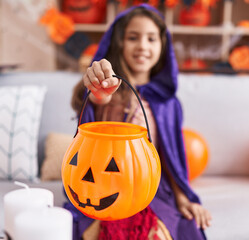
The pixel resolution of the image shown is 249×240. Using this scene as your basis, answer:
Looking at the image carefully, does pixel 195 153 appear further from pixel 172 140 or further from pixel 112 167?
pixel 112 167

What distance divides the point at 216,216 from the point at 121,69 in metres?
0.64

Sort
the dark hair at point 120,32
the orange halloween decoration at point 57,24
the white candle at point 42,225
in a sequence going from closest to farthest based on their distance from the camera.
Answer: the white candle at point 42,225
the dark hair at point 120,32
the orange halloween decoration at point 57,24

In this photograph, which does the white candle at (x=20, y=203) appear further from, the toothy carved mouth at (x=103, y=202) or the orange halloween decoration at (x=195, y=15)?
the orange halloween decoration at (x=195, y=15)

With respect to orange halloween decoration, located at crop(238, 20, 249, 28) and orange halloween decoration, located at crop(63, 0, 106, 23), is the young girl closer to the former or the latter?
orange halloween decoration, located at crop(63, 0, 106, 23)

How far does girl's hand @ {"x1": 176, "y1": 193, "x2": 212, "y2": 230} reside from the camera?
1077 mm

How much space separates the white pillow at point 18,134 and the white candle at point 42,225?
942mm

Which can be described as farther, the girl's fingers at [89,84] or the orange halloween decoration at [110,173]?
the girl's fingers at [89,84]

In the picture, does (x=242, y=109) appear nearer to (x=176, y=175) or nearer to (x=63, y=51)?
(x=176, y=175)

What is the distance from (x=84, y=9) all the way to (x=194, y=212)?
207 centimetres

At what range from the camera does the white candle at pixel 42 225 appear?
0.45 metres

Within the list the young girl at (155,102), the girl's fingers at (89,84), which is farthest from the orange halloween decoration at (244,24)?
the girl's fingers at (89,84)

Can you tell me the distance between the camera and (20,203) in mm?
513

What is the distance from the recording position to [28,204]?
514mm

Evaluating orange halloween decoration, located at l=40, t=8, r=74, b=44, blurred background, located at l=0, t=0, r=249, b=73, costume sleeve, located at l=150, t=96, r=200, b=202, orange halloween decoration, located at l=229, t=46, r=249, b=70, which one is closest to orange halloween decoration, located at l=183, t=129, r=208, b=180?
costume sleeve, located at l=150, t=96, r=200, b=202
